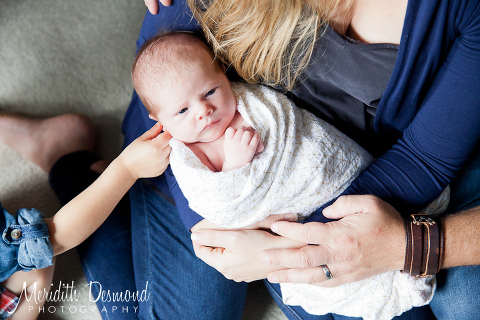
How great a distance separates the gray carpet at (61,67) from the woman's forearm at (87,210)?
41 centimetres

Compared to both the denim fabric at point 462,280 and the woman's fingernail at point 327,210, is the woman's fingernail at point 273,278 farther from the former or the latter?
the denim fabric at point 462,280

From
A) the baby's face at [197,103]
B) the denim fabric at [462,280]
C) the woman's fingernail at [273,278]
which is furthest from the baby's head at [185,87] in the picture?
the denim fabric at [462,280]

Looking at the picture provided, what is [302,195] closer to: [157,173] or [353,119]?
[353,119]

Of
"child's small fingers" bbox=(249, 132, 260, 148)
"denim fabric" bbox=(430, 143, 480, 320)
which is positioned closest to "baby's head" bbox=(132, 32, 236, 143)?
"child's small fingers" bbox=(249, 132, 260, 148)

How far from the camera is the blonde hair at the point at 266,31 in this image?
76cm

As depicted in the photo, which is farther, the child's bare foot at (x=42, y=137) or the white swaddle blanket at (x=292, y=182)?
the child's bare foot at (x=42, y=137)

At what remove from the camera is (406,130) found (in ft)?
2.73

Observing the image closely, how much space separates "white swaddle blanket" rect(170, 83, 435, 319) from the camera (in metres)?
0.75

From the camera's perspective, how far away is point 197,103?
776 mm

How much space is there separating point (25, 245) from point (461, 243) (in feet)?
3.48

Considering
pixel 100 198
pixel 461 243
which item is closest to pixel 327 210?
pixel 461 243

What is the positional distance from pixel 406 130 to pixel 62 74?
1.34 m

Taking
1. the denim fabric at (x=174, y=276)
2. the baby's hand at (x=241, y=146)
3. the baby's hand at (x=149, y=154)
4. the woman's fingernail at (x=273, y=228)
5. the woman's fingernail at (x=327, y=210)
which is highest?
the baby's hand at (x=241, y=146)

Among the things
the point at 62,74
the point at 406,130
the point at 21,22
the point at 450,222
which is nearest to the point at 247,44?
the point at 406,130
